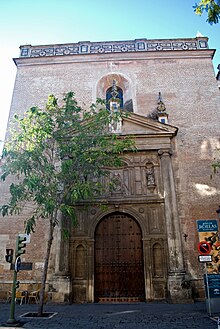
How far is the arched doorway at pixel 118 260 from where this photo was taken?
10.5 meters

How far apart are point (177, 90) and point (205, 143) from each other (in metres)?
3.33

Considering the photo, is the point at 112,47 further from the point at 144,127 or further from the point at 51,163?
the point at 51,163

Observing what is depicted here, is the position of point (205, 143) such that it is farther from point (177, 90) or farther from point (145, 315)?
point (145, 315)

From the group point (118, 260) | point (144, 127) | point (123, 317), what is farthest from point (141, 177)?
point (123, 317)

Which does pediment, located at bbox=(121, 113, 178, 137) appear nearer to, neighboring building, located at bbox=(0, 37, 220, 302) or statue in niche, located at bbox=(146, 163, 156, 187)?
neighboring building, located at bbox=(0, 37, 220, 302)

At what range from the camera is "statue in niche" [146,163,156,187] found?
38.7ft

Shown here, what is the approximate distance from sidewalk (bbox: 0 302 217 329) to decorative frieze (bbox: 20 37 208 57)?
12.8 meters

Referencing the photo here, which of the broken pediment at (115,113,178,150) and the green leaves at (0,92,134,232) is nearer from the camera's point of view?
the green leaves at (0,92,134,232)

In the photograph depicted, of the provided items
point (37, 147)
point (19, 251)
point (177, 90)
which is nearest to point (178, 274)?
point (19, 251)

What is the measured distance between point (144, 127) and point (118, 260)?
592cm

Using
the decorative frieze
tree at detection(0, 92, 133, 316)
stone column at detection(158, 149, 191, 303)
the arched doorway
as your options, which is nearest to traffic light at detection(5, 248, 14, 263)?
tree at detection(0, 92, 133, 316)

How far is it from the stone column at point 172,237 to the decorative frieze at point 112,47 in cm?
703

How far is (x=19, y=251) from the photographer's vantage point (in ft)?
24.6

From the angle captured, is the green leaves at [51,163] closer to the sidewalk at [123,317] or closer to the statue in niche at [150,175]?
the sidewalk at [123,317]
